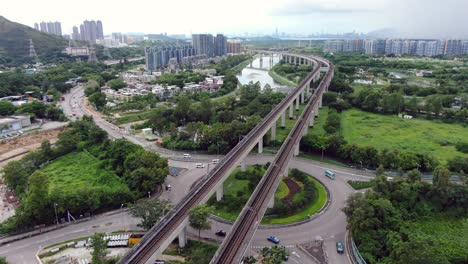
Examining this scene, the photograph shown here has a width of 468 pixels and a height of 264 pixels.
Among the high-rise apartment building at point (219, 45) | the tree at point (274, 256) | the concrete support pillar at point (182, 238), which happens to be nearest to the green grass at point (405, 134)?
the tree at point (274, 256)

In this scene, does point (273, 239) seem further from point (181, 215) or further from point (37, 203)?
point (37, 203)

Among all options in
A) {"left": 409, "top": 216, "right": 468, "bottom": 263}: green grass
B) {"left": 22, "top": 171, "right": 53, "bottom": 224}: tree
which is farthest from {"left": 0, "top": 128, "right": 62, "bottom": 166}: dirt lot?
{"left": 409, "top": 216, "right": 468, "bottom": 263}: green grass

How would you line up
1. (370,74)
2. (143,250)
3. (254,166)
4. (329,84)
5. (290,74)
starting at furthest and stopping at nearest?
(290,74) < (370,74) < (329,84) < (254,166) < (143,250)

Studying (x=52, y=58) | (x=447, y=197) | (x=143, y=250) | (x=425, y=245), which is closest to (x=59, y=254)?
(x=143, y=250)

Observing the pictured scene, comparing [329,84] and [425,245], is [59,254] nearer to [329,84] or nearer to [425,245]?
[425,245]

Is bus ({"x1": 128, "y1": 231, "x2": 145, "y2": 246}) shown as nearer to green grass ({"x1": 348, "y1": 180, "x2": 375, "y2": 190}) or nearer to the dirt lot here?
→ green grass ({"x1": 348, "y1": 180, "x2": 375, "y2": 190})
